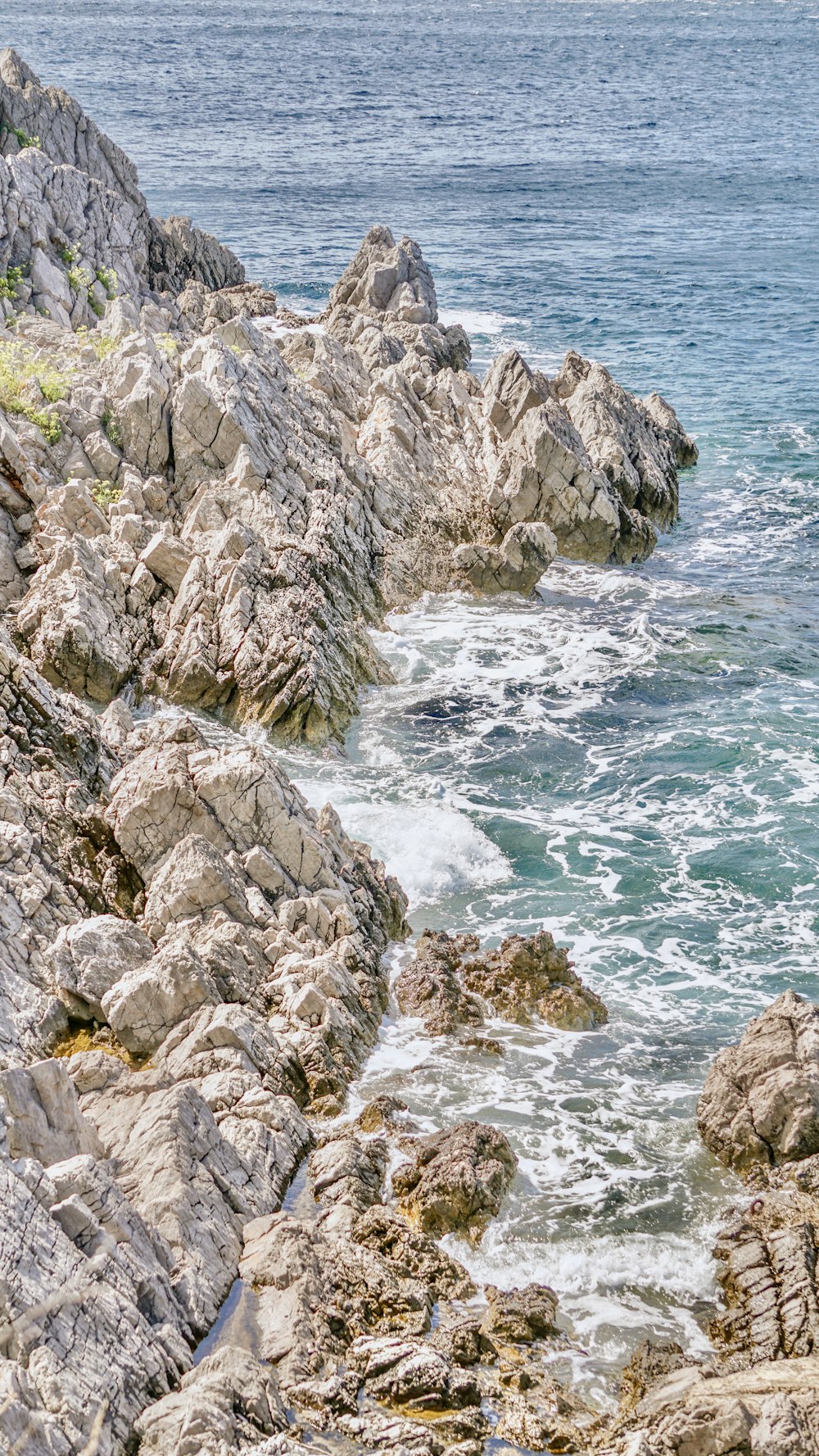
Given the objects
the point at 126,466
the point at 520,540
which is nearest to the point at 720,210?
the point at 520,540

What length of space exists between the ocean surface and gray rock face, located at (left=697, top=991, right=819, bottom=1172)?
44cm

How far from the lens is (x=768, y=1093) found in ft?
45.8

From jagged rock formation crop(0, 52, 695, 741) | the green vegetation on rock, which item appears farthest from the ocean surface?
the green vegetation on rock

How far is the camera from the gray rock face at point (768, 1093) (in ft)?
45.0

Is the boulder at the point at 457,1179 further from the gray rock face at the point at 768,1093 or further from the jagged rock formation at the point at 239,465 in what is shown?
the jagged rock formation at the point at 239,465

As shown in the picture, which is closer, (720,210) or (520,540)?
(520,540)

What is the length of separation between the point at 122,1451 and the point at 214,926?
7164 millimetres

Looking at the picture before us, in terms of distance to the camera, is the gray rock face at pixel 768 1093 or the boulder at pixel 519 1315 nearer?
the boulder at pixel 519 1315

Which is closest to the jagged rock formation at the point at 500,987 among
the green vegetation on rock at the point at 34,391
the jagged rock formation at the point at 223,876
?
the jagged rock formation at the point at 223,876

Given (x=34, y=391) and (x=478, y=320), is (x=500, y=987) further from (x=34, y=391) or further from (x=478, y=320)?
(x=478, y=320)

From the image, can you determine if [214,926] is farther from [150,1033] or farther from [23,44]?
[23,44]

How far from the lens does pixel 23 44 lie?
404 ft

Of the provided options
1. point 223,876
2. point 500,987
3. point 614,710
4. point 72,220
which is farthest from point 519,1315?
point 72,220

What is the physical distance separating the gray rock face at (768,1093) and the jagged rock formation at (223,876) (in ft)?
8.33
